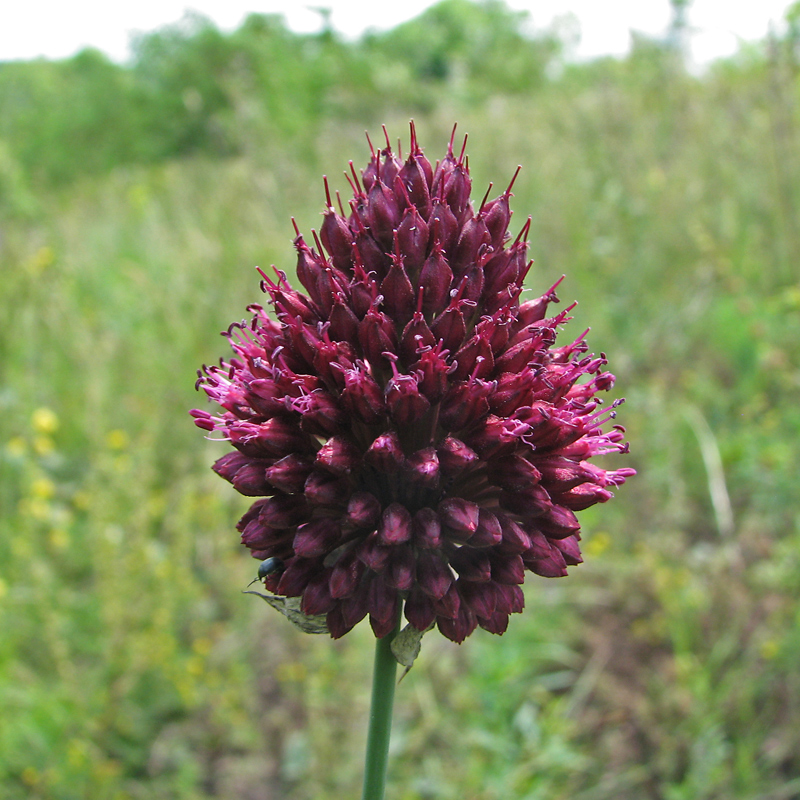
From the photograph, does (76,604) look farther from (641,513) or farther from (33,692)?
(641,513)

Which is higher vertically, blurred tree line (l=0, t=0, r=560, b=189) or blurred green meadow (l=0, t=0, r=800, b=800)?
blurred tree line (l=0, t=0, r=560, b=189)

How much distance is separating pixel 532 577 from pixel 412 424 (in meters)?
2.71

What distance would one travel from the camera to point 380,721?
1337mm

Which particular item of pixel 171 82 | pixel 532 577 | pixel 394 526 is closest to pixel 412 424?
pixel 394 526

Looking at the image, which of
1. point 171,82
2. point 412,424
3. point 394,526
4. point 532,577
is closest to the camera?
point 394,526

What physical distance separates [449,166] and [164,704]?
9.91 ft

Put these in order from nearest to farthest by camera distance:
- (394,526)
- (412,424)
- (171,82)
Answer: (394,526), (412,424), (171,82)

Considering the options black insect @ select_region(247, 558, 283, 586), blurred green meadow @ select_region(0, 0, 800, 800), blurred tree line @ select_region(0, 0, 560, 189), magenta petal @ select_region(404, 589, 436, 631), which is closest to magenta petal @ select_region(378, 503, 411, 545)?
magenta petal @ select_region(404, 589, 436, 631)

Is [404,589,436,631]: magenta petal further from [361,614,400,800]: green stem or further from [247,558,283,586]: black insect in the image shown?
[247,558,283,586]: black insect

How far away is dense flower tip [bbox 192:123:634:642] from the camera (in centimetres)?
134

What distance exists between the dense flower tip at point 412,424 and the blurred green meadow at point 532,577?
1673mm

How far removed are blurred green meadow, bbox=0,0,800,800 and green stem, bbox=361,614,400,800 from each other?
4.98 feet

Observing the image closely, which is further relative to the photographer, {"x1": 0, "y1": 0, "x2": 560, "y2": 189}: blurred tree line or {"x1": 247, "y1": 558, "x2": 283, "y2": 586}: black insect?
{"x1": 0, "y1": 0, "x2": 560, "y2": 189}: blurred tree line

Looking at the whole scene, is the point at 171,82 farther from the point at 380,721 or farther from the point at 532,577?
the point at 380,721
